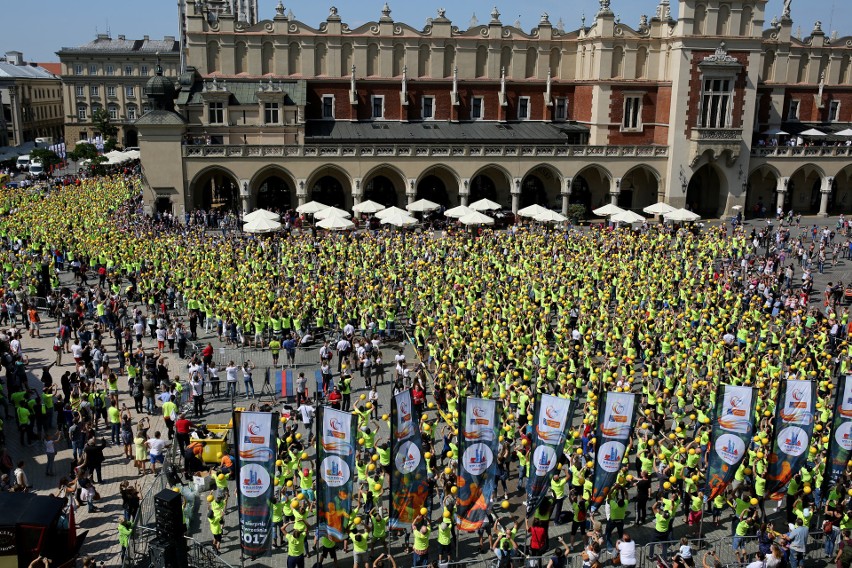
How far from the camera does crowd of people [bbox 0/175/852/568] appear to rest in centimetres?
1599

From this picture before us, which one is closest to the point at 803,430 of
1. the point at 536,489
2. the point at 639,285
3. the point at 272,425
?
the point at 536,489

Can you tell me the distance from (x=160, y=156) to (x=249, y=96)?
7.89 m

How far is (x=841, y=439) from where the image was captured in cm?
1645

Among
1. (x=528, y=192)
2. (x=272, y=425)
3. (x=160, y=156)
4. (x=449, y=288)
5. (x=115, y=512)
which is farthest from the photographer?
(x=528, y=192)

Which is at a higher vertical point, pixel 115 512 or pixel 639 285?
pixel 639 285

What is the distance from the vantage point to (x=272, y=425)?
14.9 metres

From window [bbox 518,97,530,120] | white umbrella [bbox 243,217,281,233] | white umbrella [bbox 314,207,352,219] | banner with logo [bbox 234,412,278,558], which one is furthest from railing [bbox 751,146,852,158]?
banner with logo [bbox 234,412,278,558]

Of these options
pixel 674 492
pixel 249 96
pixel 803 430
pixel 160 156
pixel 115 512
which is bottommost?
pixel 115 512

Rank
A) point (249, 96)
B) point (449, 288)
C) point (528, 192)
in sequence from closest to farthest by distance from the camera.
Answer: point (449, 288)
point (249, 96)
point (528, 192)

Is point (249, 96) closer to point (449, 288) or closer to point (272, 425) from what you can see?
point (449, 288)

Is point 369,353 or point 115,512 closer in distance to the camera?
point 115,512

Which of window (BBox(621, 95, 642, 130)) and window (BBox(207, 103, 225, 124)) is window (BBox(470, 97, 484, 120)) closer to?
window (BBox(621, 95, 642, 130))

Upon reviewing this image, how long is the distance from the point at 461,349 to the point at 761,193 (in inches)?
1637

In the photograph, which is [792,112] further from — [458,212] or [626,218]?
[458,212]
